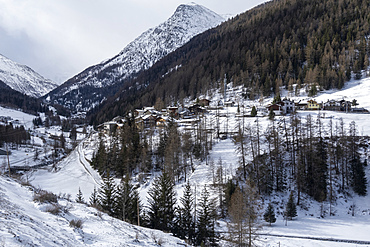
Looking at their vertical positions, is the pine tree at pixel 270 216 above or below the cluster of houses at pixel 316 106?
below

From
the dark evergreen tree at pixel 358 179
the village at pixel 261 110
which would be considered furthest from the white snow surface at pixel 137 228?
the village at pixel 261 110

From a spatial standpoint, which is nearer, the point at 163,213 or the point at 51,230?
the point at 51,230

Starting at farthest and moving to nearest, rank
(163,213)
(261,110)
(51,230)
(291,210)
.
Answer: (261,110)
(291,210)
(163,213)
(51,230)

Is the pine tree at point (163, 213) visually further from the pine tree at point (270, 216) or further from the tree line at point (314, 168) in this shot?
the tree line at point (314, 168)

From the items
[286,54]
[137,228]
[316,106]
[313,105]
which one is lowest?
[137,228]

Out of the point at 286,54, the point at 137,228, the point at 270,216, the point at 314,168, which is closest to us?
the point at 137,228

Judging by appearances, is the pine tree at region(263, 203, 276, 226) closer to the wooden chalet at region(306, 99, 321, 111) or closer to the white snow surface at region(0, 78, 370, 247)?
the white snow surface at region(0, 78, 370, 247)

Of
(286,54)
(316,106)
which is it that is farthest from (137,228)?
(286,54)

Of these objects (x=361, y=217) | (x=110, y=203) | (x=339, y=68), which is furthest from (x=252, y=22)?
(x=110, y=203)

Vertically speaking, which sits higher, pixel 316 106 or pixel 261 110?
pixel 316 106

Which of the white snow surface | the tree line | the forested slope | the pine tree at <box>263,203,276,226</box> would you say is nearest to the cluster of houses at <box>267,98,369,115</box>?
the white snow surface

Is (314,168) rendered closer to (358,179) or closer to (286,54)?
(358,179)

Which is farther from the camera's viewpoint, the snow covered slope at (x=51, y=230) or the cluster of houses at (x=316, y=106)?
the cluster of houses at (x=316, y=106)

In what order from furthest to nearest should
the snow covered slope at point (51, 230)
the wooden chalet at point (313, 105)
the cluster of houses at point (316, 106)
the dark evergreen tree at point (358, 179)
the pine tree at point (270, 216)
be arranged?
1. the wooden chalet at point (313, 105)
2. the cluster of houses at point (316, 106)
3. the dark evergreen tree at point (358, 179)
4. the pine tree at point (270, 216)
5. the snow covered slope at point (51, 230)
